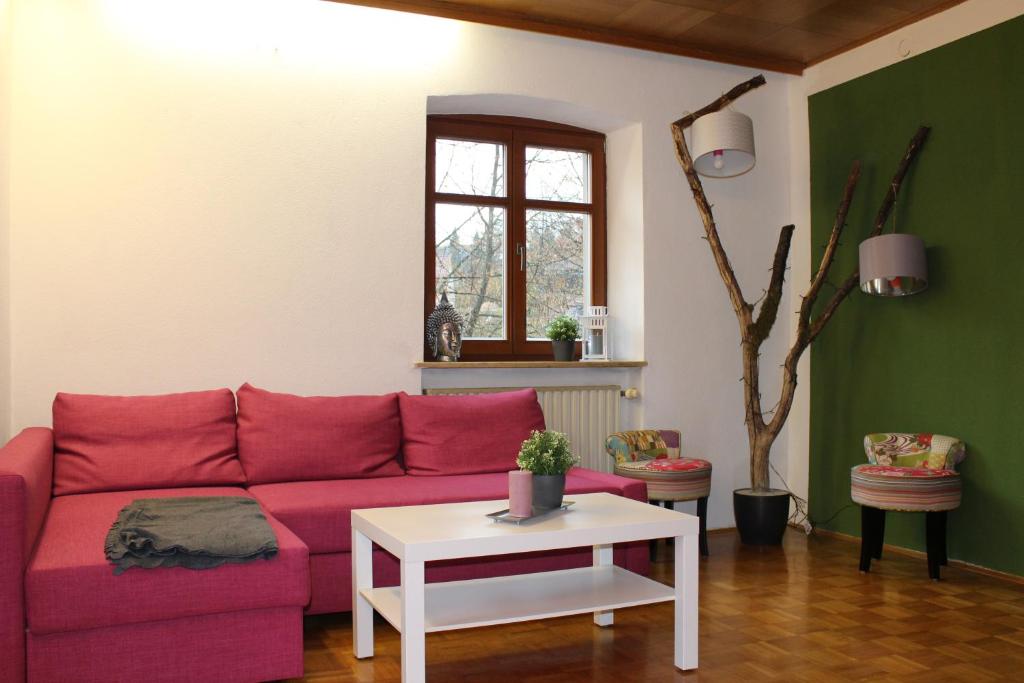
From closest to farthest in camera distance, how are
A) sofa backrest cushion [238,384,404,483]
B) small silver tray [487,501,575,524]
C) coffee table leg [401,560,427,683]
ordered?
coffee table leg [401,560,427,683] < small silver tray [487,501,575,524] < sofa backrest cushion [238,384,404,483]

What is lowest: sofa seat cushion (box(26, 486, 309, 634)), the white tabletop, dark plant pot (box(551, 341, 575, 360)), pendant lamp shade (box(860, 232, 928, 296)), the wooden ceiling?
sofa seat cushion (box(26, 486, 309, 634))

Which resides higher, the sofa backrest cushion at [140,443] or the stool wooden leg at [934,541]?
the sofa backrest cushion at [140,443]

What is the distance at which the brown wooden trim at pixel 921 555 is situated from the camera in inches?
162

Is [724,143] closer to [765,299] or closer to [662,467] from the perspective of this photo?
[765,299]

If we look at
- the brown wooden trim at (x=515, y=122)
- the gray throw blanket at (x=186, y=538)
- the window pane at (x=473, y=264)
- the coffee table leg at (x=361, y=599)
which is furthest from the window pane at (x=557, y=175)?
the gray throw blanket at (x=186, y=538)

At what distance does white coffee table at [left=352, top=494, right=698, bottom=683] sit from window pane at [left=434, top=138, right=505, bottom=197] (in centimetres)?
231

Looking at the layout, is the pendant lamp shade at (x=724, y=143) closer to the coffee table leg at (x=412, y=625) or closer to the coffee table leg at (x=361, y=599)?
the coffee table leg at (x=361, y=599)

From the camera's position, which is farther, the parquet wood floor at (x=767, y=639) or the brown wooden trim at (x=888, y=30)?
the brown wooden trim at (x=888, y=30)

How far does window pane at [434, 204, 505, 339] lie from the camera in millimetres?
5027

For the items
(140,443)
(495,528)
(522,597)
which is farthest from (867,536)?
(140,443)

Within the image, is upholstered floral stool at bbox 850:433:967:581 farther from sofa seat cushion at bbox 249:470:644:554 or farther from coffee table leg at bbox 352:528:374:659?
coffee table leg at bbox 352:528:374:659

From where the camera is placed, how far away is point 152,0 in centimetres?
407

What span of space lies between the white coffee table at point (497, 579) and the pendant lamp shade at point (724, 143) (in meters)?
2.14

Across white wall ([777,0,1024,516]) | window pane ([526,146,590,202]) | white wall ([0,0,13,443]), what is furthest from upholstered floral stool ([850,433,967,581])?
white wall ([0,0,13,443])
